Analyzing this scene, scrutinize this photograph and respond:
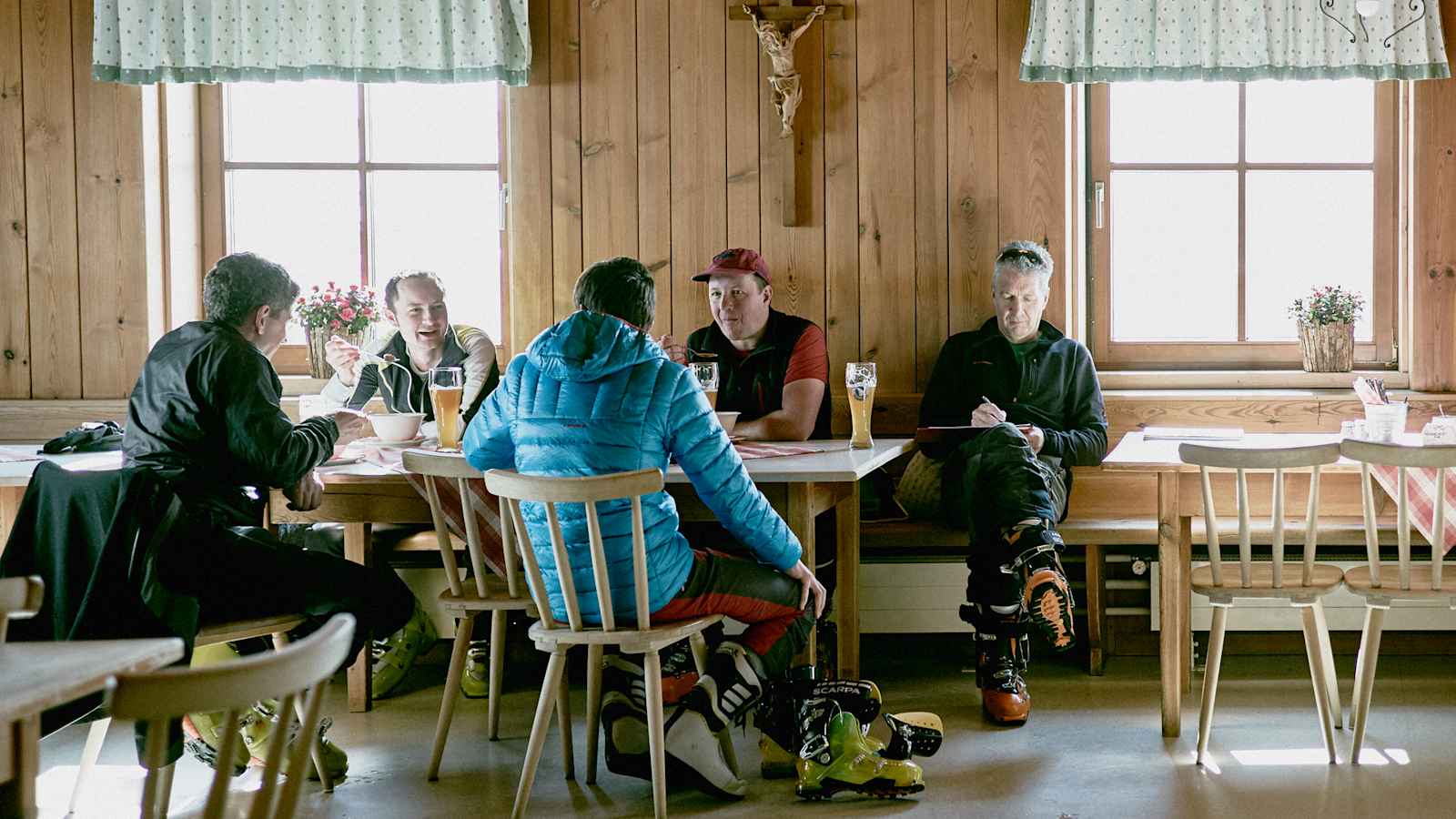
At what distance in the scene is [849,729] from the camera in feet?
8.61

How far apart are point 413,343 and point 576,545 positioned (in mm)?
1425

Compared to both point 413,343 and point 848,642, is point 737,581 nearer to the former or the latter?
point 848,642

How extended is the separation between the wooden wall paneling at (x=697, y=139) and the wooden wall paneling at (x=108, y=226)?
163 centimetres

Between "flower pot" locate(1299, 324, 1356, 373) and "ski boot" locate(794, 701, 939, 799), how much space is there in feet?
7.09

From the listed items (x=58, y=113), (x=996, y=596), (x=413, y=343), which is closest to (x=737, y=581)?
(x=996, y=596)

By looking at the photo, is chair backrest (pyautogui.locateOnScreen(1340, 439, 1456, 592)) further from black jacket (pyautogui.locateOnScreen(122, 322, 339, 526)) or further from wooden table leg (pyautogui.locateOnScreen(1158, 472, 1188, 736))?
black jacket (pyautogui.locateOnScreen(122, 322, 339, 526))

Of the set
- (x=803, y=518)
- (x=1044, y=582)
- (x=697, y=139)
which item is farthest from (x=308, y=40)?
(x=1044, y=582)

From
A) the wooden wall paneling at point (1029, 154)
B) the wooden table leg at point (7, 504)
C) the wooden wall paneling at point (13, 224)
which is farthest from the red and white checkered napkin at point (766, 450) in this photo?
the wooden wall paneling at point (13, 224)

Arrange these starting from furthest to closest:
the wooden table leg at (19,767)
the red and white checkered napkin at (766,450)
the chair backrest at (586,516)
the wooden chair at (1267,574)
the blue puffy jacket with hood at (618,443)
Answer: the red and white checkered napkin at (766,450)
the wooden chair at (1267,574)
the blue puffy jacket with hood at (618,443)
the chair backrest at (586,516)
the wooden table leg at (19,767)

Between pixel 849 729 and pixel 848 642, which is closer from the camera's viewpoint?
pixel 849 729

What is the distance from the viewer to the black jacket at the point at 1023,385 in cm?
373

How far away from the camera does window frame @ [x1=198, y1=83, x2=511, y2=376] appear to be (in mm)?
4316

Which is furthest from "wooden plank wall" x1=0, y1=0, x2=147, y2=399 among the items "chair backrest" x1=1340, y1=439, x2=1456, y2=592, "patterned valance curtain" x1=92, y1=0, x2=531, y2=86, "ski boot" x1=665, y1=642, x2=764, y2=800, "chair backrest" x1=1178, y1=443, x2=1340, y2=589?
"chair backrest" x1=1340, y1=439, x2=1456, y2=592

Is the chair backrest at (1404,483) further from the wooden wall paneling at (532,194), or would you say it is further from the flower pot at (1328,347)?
the wooden wall paneling at (532,194)
